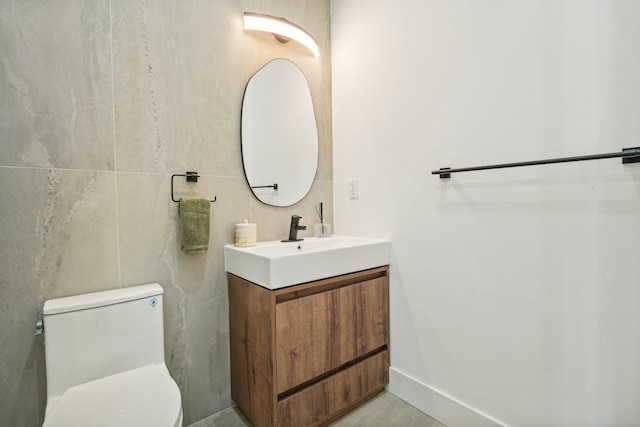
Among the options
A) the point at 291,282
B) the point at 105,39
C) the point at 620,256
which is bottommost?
the point at 291,282

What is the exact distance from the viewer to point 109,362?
1.15 meters

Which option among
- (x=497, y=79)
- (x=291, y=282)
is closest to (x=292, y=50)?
(x=497, y=79)

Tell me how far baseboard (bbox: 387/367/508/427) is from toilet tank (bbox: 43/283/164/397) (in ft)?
4.05

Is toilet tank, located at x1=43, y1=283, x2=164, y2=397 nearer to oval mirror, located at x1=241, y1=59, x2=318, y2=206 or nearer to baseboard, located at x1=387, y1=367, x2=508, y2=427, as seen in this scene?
oval mirror, located at x1=241, y1=59, x2=318, y2=206

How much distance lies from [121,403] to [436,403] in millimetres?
1380

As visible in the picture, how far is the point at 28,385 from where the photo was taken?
113 cm

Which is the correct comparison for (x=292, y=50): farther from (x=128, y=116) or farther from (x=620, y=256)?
(x=620, y=256)

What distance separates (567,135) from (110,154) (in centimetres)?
183

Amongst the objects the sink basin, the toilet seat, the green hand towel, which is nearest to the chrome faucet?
the sink basin

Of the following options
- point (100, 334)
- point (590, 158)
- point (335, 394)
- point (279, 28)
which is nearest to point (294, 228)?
point (335, 394)

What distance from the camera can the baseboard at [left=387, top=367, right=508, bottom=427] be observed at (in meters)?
1.34

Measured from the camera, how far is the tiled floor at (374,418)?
146cm

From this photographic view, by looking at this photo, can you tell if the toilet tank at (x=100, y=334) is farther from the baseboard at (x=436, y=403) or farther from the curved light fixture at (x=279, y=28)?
the curved light fixture at (x=279, y=28)

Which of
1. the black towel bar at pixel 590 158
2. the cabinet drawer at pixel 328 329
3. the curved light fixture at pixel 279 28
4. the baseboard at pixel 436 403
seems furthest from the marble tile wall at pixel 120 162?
the black towel bar at pixel 590 158
